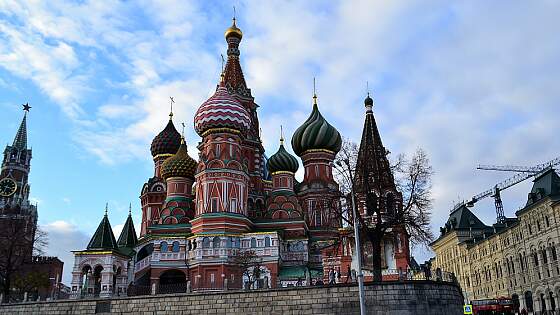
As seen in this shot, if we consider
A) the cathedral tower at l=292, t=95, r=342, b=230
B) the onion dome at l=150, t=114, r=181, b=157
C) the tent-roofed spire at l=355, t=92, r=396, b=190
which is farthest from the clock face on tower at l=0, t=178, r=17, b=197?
the tent-roofed spire at l=355, t=92, r=396, b=190

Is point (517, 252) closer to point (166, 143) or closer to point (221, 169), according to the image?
point (221, 169)

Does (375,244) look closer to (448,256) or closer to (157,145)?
(157,145)

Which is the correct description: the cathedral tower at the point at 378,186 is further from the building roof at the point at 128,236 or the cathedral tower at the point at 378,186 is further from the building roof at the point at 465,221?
the building roof at the point at 465,221

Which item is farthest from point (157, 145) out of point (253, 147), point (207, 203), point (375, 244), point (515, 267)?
point (515, 267)

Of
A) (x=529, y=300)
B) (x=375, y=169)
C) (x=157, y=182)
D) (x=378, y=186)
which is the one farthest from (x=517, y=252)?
(x=157, y=182)

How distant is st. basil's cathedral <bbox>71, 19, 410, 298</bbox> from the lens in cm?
4378

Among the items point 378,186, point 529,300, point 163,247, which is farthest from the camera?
point 529,300

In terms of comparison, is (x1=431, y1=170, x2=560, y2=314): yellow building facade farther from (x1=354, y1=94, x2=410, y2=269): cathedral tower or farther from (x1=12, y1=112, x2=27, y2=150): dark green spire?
(x1=12, y1=112, x2=27, y2=150): dark green spire

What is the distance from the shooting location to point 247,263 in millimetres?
42125

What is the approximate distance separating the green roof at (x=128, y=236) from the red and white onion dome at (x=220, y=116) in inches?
554

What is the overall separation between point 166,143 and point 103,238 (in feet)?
60.5

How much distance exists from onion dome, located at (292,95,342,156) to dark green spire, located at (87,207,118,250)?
2215 centimetres

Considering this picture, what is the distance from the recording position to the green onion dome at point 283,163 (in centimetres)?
5641

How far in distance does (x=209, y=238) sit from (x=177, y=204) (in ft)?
23.6
